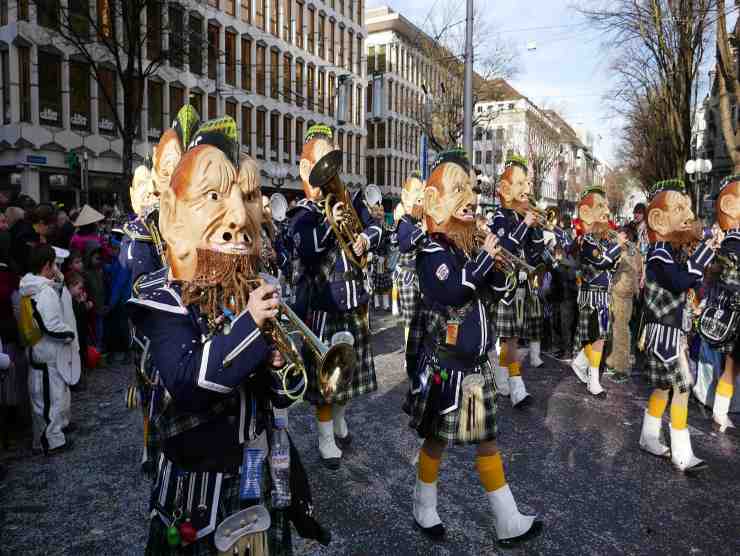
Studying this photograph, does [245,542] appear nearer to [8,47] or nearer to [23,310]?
[23,310]

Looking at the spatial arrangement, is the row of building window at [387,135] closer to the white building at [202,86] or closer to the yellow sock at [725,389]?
the white building at [202,86]

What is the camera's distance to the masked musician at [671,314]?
4.51 meters

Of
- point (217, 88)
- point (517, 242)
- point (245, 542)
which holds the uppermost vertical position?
point (217, 88)

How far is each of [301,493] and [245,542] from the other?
296 mm

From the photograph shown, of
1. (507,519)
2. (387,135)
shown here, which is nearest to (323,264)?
(507,519)

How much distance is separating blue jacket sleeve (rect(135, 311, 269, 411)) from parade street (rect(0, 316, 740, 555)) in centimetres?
199

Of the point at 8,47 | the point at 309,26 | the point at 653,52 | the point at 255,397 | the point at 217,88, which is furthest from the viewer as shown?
the point at 309,26

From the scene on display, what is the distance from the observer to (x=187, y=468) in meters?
2.05

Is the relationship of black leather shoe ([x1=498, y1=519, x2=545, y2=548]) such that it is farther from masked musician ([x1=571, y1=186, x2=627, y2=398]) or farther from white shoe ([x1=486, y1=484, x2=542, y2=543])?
masked musician ([x1=571, y1=186, x2=627, y2=398])

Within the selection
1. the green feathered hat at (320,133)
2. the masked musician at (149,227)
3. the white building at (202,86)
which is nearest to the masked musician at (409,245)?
the green feathered hat at (320,133)

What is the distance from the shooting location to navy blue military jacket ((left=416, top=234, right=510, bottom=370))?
335cm

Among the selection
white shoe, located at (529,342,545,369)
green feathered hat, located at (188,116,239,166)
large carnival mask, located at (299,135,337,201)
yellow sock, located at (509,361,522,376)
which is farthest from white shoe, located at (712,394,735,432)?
green feathered hat, located at (188,116,239,166)

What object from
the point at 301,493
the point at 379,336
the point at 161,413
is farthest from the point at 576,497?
the point at 379,336

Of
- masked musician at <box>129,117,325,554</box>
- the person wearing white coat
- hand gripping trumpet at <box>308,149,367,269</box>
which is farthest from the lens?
the person wearing white coat
